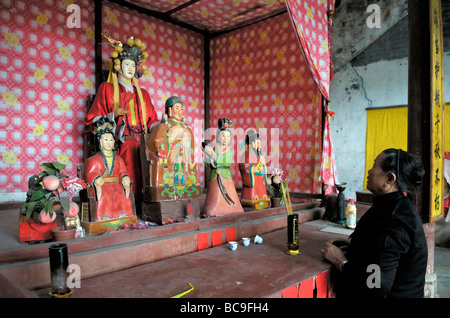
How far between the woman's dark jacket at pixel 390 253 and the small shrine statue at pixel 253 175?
5.63 feet

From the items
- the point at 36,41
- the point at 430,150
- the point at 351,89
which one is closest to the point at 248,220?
the point at 430,150

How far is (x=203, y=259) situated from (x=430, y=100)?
8.31ft

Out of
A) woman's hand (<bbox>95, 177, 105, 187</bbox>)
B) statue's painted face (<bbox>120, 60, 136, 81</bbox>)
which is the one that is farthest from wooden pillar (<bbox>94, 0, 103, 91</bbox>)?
woman's hand (<bbox>95, 177, 105, 187</bbox>)

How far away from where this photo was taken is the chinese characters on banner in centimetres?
298

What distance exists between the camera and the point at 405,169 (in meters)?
1.88

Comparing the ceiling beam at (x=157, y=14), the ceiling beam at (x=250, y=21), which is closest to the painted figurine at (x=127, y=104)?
the ceiling beam at (x=157, y=14)

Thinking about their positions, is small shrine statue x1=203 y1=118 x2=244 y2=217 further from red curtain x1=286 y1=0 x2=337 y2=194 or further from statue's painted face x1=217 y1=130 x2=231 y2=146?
red curtain x1=286 y1=0 x2=337 y2=194

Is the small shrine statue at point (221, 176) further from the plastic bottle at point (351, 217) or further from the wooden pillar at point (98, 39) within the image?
the wooden pillar at point (98, 39)

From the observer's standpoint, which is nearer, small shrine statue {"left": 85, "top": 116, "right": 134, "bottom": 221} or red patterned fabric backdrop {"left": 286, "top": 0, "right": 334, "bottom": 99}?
small shrine statue {"left": 85, "top": 116, "right": 134, "bottom": 221}

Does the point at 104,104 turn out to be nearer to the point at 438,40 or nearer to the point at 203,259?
the point at 203,259

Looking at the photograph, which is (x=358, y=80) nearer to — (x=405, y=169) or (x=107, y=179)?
(x=405, y=169)

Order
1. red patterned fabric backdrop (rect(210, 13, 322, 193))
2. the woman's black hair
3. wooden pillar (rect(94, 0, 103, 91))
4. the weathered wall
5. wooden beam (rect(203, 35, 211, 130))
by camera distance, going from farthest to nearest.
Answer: wooden beam (rect(203, 35, 211, 130)) → the weathered wall → red patterned fabric backdrop (rect(210, 13, 322, 193)) → wooden pillar (rect(94, 0, 103, 91)) → the woman's black hair

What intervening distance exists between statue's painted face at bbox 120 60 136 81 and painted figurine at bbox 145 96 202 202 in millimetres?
1238

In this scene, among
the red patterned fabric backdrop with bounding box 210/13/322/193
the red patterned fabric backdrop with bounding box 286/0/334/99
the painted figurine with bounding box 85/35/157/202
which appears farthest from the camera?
the red patterned fabric backdrop with bounding box 210/13/322/193
